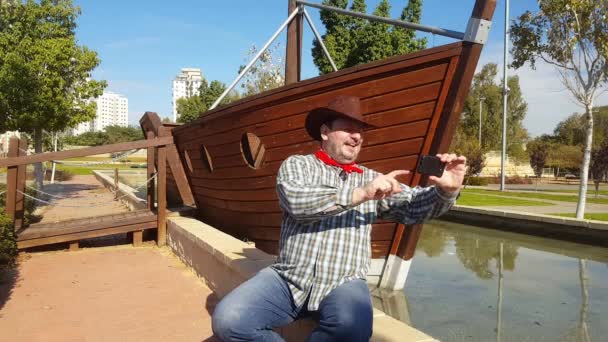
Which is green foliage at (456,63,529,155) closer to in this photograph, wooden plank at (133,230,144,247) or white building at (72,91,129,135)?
wooden plank at (133,230,144,247)

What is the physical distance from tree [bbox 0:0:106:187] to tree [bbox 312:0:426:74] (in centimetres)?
968

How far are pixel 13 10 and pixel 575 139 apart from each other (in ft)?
153

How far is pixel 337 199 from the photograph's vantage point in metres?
1.80

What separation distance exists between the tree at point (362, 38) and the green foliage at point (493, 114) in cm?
1963

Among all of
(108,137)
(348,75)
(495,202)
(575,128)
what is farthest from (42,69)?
(108,137)

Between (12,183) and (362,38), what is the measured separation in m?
16.7

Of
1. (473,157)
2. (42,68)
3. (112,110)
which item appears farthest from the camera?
(112,110)

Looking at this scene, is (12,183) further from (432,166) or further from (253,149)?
(432,166)

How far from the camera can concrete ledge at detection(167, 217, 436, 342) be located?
235 centimetres

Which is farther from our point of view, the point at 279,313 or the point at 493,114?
the point at 493,114

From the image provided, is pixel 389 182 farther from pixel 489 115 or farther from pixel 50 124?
pixel 489 115

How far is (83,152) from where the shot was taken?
6.53m


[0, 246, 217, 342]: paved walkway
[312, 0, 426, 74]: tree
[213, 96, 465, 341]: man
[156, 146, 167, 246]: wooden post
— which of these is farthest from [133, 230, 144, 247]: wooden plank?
[312, 0, 426, 74]: tree

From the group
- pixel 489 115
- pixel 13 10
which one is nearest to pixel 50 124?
pixel 13 10
